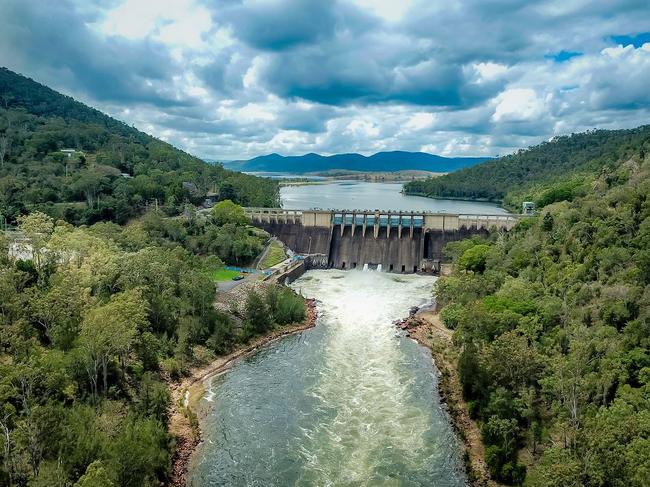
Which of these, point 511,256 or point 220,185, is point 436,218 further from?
point 220,185

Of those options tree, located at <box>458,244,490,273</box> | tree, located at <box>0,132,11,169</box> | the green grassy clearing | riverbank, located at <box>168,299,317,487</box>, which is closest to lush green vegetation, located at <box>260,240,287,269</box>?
the green grassy clearing

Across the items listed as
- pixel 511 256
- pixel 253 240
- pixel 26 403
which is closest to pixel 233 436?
pixel 26 403

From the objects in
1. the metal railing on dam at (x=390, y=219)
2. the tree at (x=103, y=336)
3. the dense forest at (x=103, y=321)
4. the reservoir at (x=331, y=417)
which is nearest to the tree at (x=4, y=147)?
the dense forest at (x=103, y=321)

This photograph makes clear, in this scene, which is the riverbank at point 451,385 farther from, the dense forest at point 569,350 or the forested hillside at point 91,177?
the forested hillside at point 91,177

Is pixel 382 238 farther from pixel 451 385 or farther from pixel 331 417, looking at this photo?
pixel 331 417

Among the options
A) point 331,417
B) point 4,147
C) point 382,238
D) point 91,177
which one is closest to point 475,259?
point 382,238
